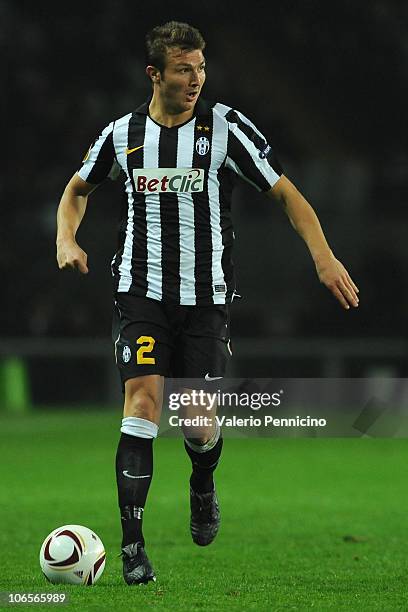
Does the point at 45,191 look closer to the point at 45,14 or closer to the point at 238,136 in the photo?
the point at 45,14

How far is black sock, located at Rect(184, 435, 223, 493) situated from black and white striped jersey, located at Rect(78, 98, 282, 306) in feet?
2.23

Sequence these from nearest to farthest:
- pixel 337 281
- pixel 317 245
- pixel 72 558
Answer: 1. pixel 72 558
2. pixel 337 281
3. pixel 317 245

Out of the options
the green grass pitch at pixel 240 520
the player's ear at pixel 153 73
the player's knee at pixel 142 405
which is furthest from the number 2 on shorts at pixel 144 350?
the player's ear at pixel 153 73

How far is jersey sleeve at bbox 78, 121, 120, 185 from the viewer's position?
15.0ft

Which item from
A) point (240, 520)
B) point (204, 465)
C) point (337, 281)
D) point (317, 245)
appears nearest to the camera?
point (337, 281)

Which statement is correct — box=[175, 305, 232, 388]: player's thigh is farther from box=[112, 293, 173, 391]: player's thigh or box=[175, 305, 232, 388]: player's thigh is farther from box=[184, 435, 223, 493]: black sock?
box=[184, 435, 223, 493]: black sock

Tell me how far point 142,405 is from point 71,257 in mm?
581

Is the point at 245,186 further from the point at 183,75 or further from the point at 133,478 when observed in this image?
the point at 133,478

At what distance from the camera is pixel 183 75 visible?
4.34m

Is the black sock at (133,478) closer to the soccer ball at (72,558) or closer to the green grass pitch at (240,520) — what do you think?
the soccer ball at (72,558)

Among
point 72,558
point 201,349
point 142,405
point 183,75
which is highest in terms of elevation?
point 183,75

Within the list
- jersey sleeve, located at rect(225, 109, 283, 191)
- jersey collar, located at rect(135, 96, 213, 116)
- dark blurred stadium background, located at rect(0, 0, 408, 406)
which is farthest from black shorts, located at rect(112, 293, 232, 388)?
dark blurred stadium background, located at rect(0, 0, 408, 406)

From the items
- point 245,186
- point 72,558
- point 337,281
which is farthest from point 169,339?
point 245,186

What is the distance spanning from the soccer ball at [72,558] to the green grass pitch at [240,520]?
2.4 inches
